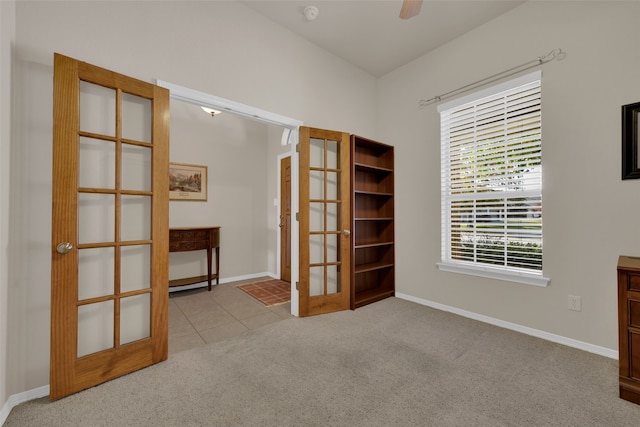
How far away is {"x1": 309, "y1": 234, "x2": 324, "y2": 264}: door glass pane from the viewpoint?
3.14 meters

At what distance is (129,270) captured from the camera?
1992mm

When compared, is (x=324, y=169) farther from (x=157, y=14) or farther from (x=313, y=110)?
(x=157, y=14)

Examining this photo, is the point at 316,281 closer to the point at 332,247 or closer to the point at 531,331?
the point at 332,247

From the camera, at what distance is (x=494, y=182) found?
9.32 ft

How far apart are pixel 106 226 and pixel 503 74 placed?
3778 mm

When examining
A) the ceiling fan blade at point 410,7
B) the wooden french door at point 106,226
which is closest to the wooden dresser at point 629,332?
the ceiling fan blade at point 410,7

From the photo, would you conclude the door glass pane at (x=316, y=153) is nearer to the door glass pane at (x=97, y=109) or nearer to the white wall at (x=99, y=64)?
the white wall at (x=99, y=64)

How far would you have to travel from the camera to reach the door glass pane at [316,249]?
3.14m

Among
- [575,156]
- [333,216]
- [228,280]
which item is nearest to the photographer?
[575,156]

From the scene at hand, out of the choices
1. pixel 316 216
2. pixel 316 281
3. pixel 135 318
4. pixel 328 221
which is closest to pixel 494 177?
pixel 328 221

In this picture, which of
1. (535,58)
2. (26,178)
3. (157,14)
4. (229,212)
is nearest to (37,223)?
(26,178)

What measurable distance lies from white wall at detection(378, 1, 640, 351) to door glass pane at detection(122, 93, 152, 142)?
3.18m

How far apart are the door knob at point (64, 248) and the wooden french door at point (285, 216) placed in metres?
3.10

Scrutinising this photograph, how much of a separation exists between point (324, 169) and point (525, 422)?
2562 millimetres
